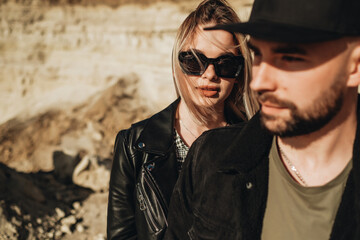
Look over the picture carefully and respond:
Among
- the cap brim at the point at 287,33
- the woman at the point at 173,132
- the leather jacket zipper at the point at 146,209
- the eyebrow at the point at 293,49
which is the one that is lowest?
the leather jacket zipper at the point at 146,209

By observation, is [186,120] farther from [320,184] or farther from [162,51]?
[162,51]

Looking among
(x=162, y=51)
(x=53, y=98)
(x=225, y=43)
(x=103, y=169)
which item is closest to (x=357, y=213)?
(x=225, y=43)

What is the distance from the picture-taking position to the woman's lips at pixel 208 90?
2.54m

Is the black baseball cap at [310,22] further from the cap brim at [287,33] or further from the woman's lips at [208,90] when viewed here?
the woman's lips at [208,90]

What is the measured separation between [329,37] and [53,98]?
893 cm

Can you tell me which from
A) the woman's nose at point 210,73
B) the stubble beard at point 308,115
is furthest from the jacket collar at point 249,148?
the woman's nose at point 210,73

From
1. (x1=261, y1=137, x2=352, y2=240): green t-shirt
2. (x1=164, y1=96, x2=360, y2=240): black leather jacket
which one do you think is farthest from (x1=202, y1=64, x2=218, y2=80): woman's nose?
(x1=261, y1=137, x2=352, y2=240): green t-shirt

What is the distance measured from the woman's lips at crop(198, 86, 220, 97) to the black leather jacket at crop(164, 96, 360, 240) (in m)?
0.64

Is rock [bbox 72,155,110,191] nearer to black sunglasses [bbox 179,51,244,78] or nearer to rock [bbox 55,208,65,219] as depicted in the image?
rock [bbox 55,208,65,219]

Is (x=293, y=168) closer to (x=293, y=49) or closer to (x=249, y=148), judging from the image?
(x=249, y=148)

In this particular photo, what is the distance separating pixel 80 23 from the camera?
416 inches

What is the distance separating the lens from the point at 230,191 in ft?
5.59

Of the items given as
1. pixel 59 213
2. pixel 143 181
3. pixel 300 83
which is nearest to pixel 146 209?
pixel 143 181

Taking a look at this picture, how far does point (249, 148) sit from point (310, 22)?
637mm
